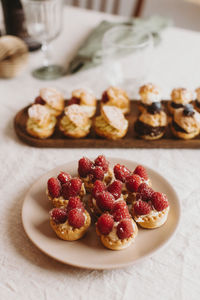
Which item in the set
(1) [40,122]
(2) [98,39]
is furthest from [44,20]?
(1) [40,122]

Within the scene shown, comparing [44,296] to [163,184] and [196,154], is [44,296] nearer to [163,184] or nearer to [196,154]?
[163,184]

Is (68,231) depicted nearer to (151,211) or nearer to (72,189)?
(72,189)

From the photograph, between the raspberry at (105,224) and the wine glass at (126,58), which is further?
the wine glass at (126,58)

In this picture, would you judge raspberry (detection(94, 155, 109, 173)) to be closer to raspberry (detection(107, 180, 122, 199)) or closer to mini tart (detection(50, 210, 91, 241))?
raspberry (detection(107, 180, 122, 199))

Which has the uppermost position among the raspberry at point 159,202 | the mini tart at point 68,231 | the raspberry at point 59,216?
the raspberry at point 159,202

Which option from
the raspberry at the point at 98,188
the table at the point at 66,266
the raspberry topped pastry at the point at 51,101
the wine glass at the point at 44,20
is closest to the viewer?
the table at the point at 66,266

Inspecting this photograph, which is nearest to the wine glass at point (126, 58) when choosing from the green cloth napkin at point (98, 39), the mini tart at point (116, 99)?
the green cloth napkin at point (98, 39)

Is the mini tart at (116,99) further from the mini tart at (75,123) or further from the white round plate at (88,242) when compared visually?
the white round plate at (88,242)
